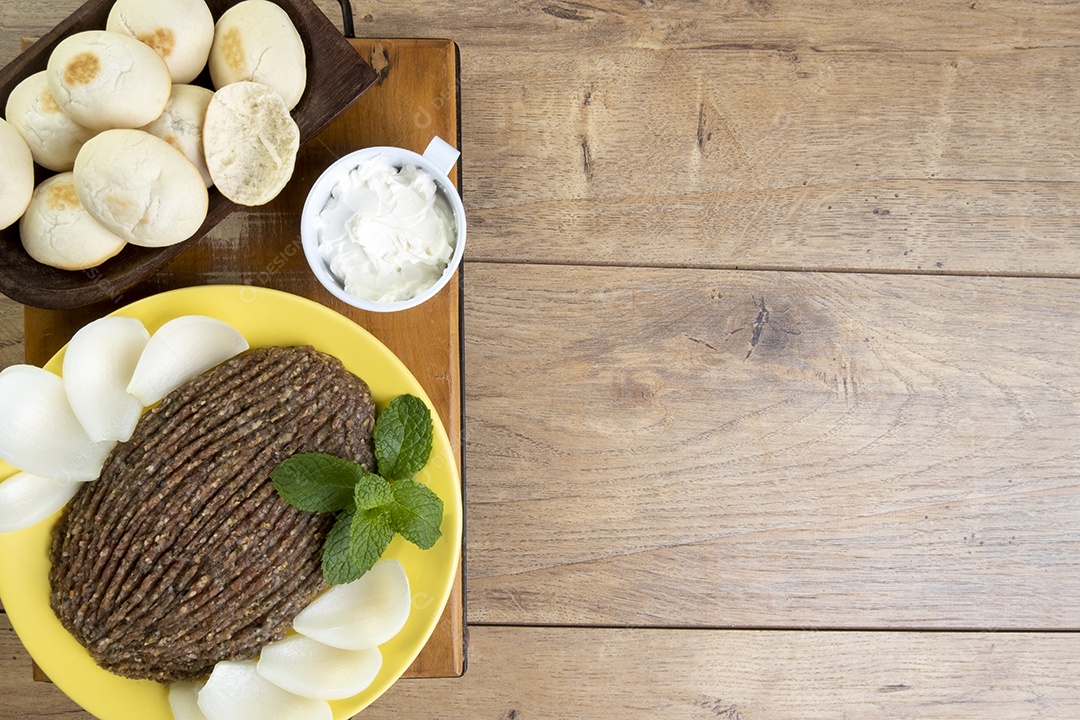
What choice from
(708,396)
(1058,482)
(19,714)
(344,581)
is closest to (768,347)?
(708,396)

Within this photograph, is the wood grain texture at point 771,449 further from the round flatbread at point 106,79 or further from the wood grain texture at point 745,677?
the round flatbread at point 106,79

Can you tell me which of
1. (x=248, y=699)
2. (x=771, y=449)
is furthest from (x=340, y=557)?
(x=771, y=449)

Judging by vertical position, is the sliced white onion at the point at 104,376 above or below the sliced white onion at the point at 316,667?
above

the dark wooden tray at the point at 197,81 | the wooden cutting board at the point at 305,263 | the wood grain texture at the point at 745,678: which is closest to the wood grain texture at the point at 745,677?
the wood grain texture at the point at 745,678

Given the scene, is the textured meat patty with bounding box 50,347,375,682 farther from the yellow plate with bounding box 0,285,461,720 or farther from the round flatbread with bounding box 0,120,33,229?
the round flatbread with bounding box 0,120,33,229

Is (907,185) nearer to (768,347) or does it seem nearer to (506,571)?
(768,347)

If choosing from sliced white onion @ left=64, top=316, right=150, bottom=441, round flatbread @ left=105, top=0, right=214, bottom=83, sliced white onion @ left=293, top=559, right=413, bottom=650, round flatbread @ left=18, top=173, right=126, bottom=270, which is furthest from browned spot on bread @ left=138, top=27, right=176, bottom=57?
sliced white onion @ left=293, top=559, right=413, bottom=650

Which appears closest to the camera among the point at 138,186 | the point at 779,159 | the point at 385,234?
the point at 138,186

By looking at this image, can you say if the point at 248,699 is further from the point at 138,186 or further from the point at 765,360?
the point at 765,360
